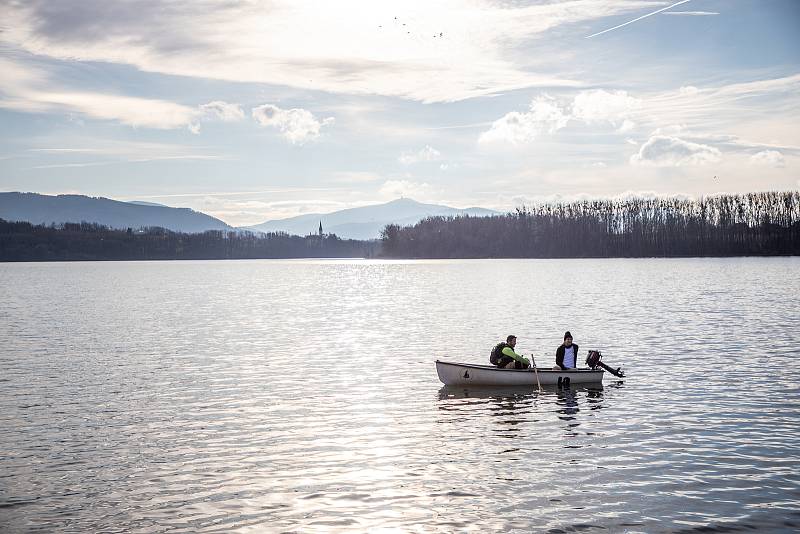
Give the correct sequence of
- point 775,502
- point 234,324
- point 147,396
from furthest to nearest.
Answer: point 234,324, point 147,396, point 775,502

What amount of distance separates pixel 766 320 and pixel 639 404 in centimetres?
3772

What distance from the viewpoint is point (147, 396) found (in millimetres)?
31047

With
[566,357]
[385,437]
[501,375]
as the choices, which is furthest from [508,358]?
[385,437]

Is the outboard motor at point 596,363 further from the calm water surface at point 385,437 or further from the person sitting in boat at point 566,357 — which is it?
the person sitting in boat at point 566,357

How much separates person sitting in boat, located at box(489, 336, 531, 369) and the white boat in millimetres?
404

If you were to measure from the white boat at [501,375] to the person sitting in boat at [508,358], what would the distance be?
1.33 feet

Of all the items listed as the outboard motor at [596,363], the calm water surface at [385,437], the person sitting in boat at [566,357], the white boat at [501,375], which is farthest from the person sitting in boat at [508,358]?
the outboard motor at [596,363]

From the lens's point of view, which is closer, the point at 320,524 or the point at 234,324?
the point at 320,524

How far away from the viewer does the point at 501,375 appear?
32062 mm

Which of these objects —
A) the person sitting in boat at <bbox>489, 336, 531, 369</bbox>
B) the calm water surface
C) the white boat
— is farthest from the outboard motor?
the person sitting in boat at <bbox>489, 336, 531, 369</bbox>

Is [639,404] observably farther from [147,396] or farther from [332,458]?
[147,396]

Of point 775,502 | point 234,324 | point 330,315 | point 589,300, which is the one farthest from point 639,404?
point 589,300

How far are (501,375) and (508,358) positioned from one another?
34.7 inches

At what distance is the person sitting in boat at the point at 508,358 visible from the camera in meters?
32.3
